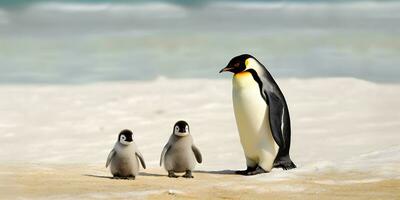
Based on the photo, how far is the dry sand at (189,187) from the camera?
817cm

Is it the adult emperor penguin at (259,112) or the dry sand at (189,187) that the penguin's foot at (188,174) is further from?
the adult emperor penguin at (259,112)

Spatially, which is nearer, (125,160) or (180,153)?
(125,160)

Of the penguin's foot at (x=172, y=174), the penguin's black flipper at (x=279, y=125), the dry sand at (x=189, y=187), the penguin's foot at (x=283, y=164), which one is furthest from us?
the penguin's foot at (x=283, y=164)

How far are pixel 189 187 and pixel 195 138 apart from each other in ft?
20.7

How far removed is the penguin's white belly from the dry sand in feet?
1.25

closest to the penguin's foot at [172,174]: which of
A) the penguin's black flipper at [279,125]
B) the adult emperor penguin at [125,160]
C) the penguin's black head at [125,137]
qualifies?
the adult emperor penguin at [125,160]

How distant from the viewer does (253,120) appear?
32.2 ft

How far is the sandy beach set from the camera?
852 cm

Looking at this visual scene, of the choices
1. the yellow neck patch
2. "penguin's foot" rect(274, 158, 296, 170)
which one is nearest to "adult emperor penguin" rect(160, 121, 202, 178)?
the yellow neck patch

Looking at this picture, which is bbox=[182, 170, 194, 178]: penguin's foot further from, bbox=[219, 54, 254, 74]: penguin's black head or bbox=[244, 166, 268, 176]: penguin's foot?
bbox=[219, 54, 254, 74]: penguin's black head

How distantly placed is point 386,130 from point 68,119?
4.63 meters

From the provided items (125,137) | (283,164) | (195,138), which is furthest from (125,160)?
(195,138)

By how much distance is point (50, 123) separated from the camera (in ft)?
54.6

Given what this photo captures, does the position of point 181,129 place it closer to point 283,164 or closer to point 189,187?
point 189,187
